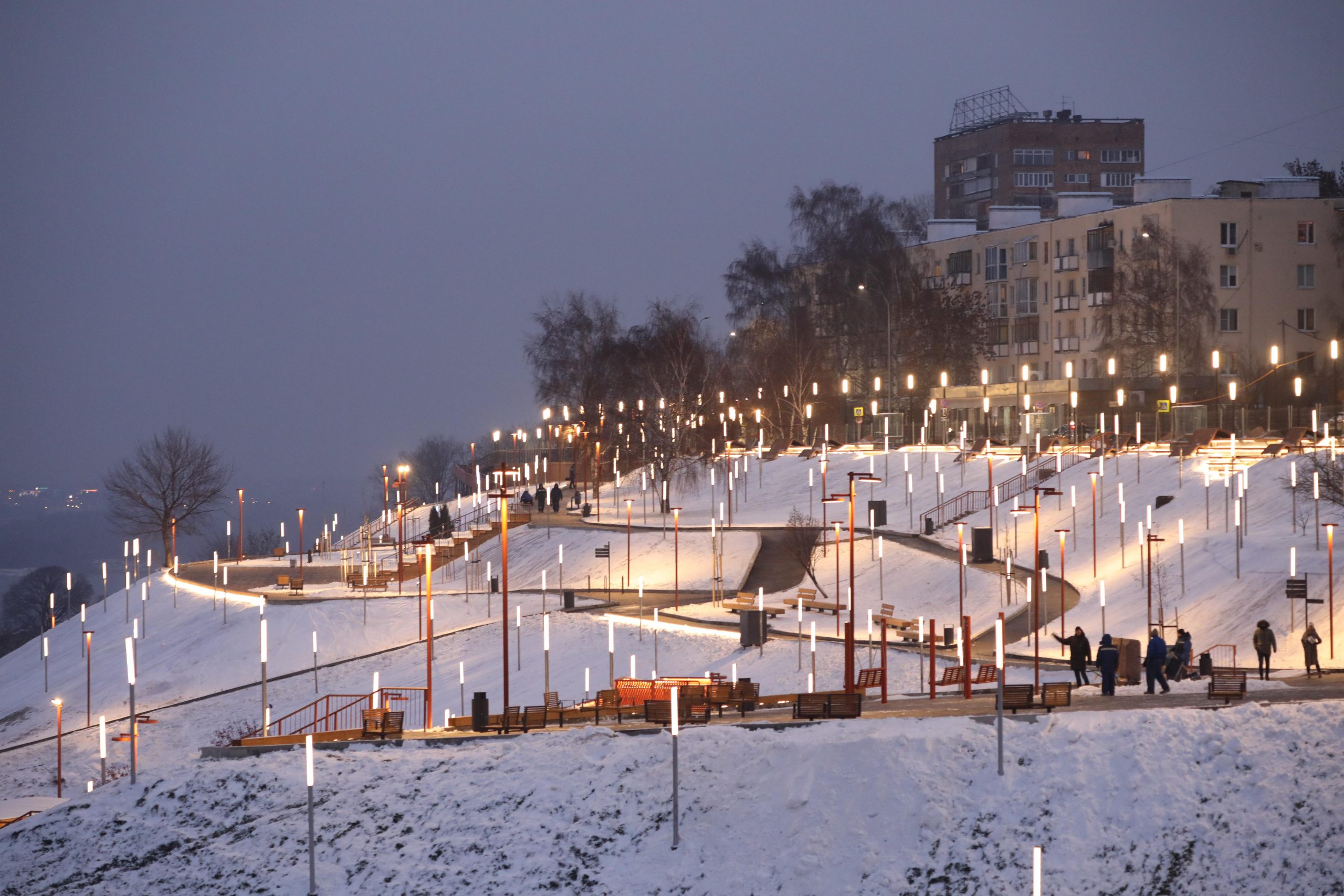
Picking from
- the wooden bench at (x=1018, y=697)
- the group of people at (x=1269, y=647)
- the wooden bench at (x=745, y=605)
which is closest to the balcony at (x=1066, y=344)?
the wooden bench at (x=745, y=605)

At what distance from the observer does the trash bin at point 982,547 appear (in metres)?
47.2

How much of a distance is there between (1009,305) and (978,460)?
2799 centimetres

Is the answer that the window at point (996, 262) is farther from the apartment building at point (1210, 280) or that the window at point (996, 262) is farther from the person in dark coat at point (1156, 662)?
the person in dark coat at point (1156, 662)

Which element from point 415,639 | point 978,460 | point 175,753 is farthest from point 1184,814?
point 978,460

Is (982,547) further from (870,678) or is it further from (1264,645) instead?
(1264,645)

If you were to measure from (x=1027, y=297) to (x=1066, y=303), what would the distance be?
3.63 metres

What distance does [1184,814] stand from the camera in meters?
21.3

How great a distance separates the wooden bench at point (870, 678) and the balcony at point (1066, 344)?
54.8 metres

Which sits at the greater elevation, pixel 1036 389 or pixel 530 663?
pixel 1036 389

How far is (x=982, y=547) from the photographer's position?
47406mm

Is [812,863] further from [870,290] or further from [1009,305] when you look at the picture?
[1009,305]

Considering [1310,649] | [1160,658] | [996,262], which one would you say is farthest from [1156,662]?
[996,262]

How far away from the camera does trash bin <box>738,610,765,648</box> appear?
124 feet

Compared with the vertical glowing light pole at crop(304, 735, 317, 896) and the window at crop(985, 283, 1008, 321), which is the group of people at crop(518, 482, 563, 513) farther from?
the vertical glowing light pole at crop(304, 735, 317, 896)
